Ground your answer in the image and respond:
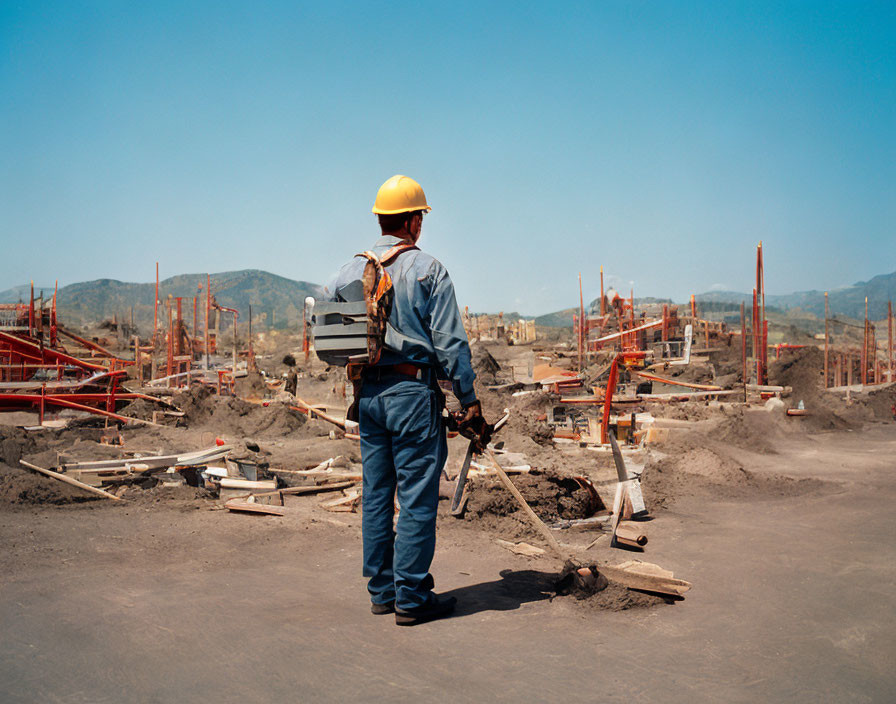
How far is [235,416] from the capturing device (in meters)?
16.4

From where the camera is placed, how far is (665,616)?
347cm

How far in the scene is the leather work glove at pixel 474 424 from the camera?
3.58 metres

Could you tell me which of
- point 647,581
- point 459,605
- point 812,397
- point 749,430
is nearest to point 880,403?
point 812,397

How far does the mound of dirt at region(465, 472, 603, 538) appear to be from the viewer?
19.0 feet

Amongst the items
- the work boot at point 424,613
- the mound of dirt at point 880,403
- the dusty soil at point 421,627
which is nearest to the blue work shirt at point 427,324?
the work boot at point 424,613

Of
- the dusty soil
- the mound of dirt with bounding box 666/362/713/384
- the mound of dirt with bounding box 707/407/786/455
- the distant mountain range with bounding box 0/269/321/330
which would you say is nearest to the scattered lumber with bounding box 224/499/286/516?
the dusty soil

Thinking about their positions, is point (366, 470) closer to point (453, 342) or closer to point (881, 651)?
point (453, 342)

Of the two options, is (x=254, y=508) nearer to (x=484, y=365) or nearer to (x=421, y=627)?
(x=421, y=627)

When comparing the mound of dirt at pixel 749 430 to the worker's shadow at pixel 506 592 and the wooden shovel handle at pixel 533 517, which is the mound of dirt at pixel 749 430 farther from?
the wooden shovel handle at pixel 533 517

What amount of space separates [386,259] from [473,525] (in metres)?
2.92

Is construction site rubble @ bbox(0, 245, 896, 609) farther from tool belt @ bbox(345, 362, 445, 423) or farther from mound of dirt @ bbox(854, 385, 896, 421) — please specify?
tool belt @ bbox(345, 362, 445, 423)

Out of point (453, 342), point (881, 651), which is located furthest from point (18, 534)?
point (881, 651)

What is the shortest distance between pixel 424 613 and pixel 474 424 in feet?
3.31

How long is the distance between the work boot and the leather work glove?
0.86 metres
